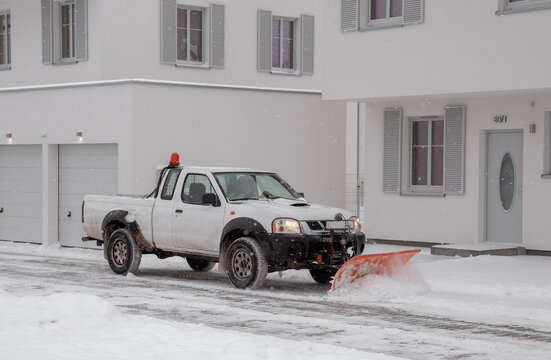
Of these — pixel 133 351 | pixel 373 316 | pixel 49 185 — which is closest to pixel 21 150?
pixel 49 185

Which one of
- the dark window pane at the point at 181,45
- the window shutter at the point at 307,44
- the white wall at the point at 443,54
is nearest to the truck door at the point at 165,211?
the white wall at the point at 443,54

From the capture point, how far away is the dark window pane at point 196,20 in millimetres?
28172

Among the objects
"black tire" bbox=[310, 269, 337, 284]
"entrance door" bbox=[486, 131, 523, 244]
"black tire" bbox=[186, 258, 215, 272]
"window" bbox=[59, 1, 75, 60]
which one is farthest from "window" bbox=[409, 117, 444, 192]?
"window" bbox=[59, 1, 75, 60]

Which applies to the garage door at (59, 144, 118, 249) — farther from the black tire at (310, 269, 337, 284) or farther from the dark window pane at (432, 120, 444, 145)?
the black tire at (310, 269, 337, 284)

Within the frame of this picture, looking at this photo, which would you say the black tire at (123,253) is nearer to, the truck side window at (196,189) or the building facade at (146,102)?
the truck side window at (196,189)

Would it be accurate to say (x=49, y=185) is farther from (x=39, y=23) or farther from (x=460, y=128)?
(x=460, y=128)

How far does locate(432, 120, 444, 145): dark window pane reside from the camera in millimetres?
21391

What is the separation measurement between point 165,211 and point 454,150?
7.43 m

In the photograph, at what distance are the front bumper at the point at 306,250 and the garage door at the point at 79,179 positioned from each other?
8455 mm

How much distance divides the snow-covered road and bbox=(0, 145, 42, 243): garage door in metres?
5.78

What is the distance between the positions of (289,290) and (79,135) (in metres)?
9.64

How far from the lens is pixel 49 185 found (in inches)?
922

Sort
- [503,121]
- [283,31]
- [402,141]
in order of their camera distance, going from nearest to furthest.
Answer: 1. [503,121]
2. [402,141]
3. [283,31]

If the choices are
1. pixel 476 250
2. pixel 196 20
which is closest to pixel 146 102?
pixel 196 20
